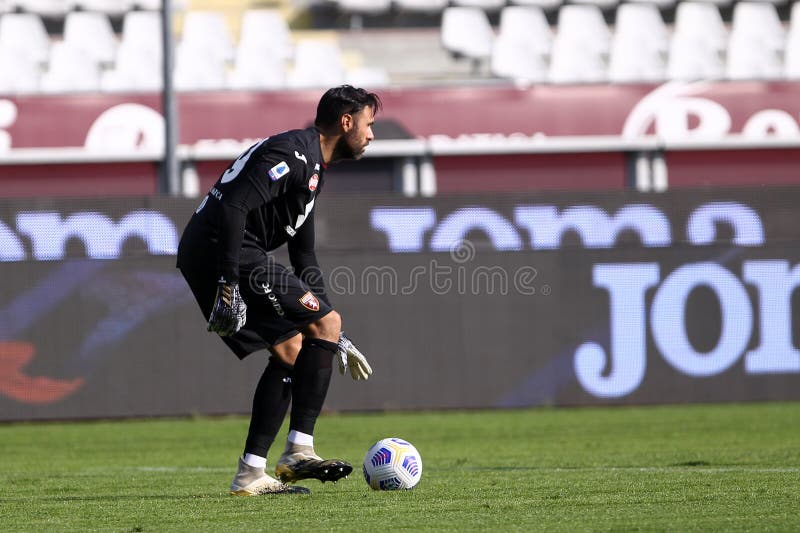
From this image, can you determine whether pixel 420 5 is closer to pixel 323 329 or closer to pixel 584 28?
pixel 584 28

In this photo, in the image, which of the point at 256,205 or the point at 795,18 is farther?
the point at 795,18

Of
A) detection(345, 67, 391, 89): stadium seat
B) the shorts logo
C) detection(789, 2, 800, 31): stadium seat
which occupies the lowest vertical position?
the shorts logo

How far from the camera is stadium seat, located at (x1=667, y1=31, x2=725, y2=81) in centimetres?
1773

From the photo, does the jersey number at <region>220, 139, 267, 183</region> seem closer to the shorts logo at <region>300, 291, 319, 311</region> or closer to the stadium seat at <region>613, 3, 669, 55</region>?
the shorts logo at <region>300, 291, 319, 311</region>

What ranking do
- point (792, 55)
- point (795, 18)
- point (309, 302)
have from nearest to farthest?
point (309, 302)
point (792, 55)
point (795, 18)

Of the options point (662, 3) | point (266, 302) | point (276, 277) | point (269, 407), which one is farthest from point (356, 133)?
point (662, 3)

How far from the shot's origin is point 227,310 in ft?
18.5

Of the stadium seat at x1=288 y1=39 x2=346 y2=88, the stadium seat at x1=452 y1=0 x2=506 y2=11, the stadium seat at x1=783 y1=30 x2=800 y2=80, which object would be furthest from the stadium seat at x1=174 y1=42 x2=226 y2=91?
the stadium seat at x1=783 y1=30 x2=800 y2=80

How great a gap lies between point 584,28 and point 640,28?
78cm

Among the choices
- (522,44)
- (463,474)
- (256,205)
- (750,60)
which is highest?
(522,44)

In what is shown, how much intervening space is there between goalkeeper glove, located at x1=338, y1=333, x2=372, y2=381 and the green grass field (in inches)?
22.4

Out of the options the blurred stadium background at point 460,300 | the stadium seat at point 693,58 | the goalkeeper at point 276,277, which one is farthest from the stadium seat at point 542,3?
the goalkeeper at point 276,277

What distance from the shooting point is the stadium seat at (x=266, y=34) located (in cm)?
1748

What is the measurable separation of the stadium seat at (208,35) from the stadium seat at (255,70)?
183 millimetres
